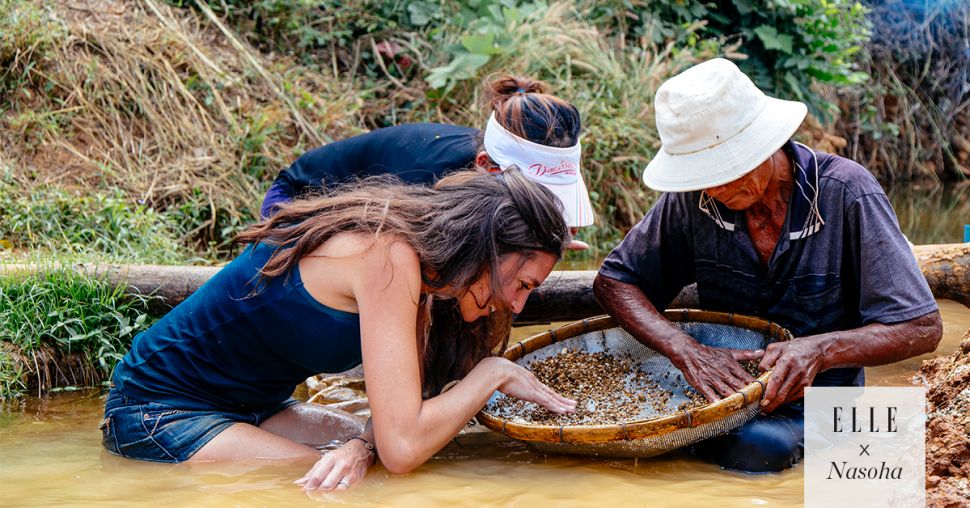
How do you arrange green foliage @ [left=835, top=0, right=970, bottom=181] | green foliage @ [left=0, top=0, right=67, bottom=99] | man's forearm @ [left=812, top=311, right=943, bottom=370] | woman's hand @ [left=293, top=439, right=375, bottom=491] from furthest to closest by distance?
green foliage @ [left=835, top=0, right=970, bottom=181] < green foliage @ [left=0, top=0, right=67, bottom=99] < man's forearm @ [left=812, top=311, right=943, bottom=370] < woman's hand @ [left=293, top=439, right=375, bottom=491]

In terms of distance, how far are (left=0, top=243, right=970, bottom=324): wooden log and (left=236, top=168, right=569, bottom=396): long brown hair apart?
1306mm

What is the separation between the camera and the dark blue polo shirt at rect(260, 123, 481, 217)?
363 centimetres

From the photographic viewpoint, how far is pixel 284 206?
2.99 meters

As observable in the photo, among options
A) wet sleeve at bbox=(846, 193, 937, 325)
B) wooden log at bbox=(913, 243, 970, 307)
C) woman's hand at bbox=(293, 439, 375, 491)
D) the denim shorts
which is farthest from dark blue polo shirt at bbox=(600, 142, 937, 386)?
the denim shorts

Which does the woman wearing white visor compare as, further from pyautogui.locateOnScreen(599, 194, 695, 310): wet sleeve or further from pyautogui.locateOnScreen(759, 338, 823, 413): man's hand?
pyautogui.locateOnScreen(759, 338, 823, 413): man's hand

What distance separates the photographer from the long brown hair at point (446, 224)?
8.97ft

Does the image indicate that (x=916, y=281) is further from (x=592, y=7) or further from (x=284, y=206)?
(x=592, y=7)

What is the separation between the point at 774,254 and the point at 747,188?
27cm

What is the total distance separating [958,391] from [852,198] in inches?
27.0

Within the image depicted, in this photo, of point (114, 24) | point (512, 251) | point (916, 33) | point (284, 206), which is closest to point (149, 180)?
point (114, 24)

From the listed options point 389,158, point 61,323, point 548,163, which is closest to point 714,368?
point 548,163

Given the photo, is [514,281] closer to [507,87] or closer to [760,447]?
[760,447]

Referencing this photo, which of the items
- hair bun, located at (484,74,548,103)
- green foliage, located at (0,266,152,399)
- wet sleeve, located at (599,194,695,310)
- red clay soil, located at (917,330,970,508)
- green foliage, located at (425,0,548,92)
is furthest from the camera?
green foliage, located at (425,0,548,92)

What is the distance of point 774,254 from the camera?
10.8ft
